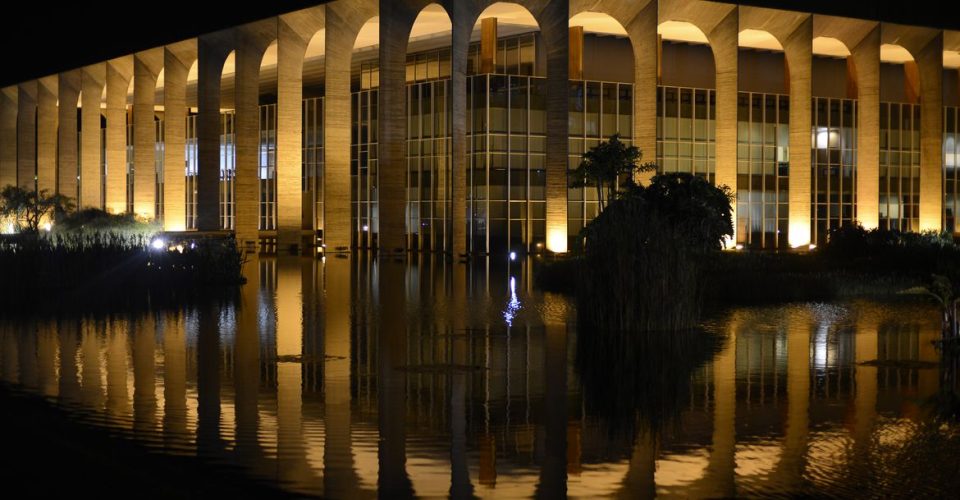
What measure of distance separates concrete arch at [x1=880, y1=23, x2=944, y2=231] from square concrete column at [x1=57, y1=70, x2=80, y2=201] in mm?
40698

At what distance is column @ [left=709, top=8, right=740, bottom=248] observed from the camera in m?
44.2

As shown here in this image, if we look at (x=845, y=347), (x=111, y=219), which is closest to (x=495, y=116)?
(x=111, y=219)

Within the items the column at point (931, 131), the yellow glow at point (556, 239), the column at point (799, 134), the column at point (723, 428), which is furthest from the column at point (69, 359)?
the column at point (931, 131)

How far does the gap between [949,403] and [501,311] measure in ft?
32.0

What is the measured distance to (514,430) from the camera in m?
9.13

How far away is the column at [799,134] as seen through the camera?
46094 millimetres

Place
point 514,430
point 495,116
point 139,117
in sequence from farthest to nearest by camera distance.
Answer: point 139,117, point 495,116, point 514,430

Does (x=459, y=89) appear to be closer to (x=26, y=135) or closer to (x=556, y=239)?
(x=556, y=239)

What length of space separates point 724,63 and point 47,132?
42406 mm

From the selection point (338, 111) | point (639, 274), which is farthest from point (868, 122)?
point (639, 274)

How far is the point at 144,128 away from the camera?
57.2 meters

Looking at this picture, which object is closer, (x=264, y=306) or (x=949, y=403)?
(x=949, y=403)

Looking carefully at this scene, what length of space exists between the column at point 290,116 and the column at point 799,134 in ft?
58.0

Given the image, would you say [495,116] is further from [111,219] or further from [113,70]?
[113,70]
